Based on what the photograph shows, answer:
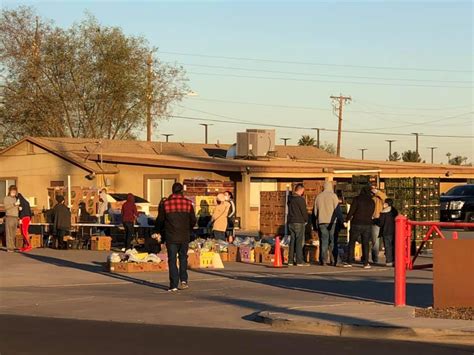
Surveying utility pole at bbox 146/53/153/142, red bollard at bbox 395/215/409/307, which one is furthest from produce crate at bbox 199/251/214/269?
utility pole at bbox 146/53/153/142

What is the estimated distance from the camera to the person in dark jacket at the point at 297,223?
2209 centimetres

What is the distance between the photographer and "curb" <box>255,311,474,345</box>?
11.7 metres

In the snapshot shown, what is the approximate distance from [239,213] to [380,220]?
17445 millimetres

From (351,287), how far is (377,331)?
5.85m

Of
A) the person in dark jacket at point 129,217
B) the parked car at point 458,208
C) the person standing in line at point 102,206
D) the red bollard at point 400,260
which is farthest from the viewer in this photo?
the parked car at point 458,208

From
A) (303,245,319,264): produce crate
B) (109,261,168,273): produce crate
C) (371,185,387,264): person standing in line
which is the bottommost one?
(109,261,168,273): produce crate

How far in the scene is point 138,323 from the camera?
43.6 feet

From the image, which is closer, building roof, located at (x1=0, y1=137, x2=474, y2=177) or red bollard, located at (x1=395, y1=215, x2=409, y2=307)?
red bollard, located at (x1=395, y1=215, x2=409, y2=307)

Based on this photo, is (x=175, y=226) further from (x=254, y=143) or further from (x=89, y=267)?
(x=254, y=143)

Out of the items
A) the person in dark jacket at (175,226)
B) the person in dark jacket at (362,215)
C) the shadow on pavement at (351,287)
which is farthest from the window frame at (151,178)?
the person in dark jacket at (175,226)

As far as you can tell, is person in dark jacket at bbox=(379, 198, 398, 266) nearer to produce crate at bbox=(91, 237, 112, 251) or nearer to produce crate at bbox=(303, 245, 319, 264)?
produce crate at bbox=(303, 245, 319, 264)

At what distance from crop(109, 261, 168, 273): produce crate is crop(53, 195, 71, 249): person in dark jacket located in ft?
23.5

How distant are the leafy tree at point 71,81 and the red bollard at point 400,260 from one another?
47.9 m

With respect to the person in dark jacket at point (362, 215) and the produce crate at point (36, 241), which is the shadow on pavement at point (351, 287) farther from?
the produce crate at point (36, 241)
